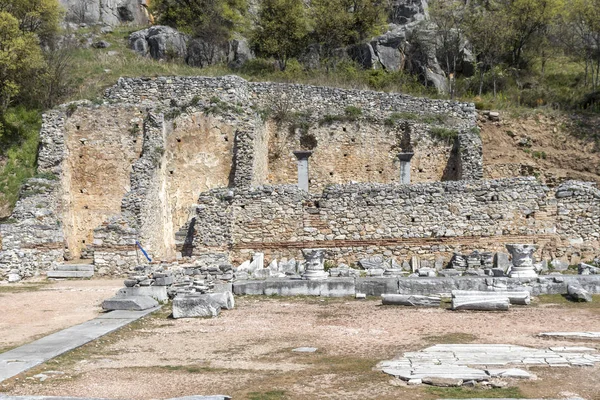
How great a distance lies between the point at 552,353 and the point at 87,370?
6.39 meters

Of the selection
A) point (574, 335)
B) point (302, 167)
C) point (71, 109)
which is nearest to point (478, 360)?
point (574, 335)

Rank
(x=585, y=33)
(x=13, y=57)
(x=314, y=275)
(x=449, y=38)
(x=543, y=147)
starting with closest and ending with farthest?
(x=314, y=275), (x=13, y=57), (x=543, y=147), (x=585, y=33), (x=449, y=38)

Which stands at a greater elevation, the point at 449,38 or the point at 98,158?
the point at 449,38

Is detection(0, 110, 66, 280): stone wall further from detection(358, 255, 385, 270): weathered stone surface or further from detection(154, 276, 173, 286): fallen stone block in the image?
detection(358, 255, 385, 270): weathered stone surface

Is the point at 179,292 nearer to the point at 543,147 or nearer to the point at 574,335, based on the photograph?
the point at 574,335

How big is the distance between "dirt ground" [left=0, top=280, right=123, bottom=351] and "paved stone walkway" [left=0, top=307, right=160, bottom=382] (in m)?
0.45

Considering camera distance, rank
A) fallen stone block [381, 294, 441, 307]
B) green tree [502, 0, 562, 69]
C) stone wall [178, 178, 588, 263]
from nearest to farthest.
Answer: fallen stone block [381, 294, 441, 307], stone wall [178, 178, 588, 263], green tree [502, 0, 562, 69]

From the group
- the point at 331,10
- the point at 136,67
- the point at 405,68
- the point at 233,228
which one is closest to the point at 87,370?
the point at 233,228

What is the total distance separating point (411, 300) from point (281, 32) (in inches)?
1109

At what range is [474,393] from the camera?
21.6 ft

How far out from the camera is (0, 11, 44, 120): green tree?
25.6m

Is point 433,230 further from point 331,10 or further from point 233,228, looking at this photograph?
point 331,10

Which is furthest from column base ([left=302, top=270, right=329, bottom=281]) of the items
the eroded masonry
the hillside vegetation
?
the hillside vegetation

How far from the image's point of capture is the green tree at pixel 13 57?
25625 mm
